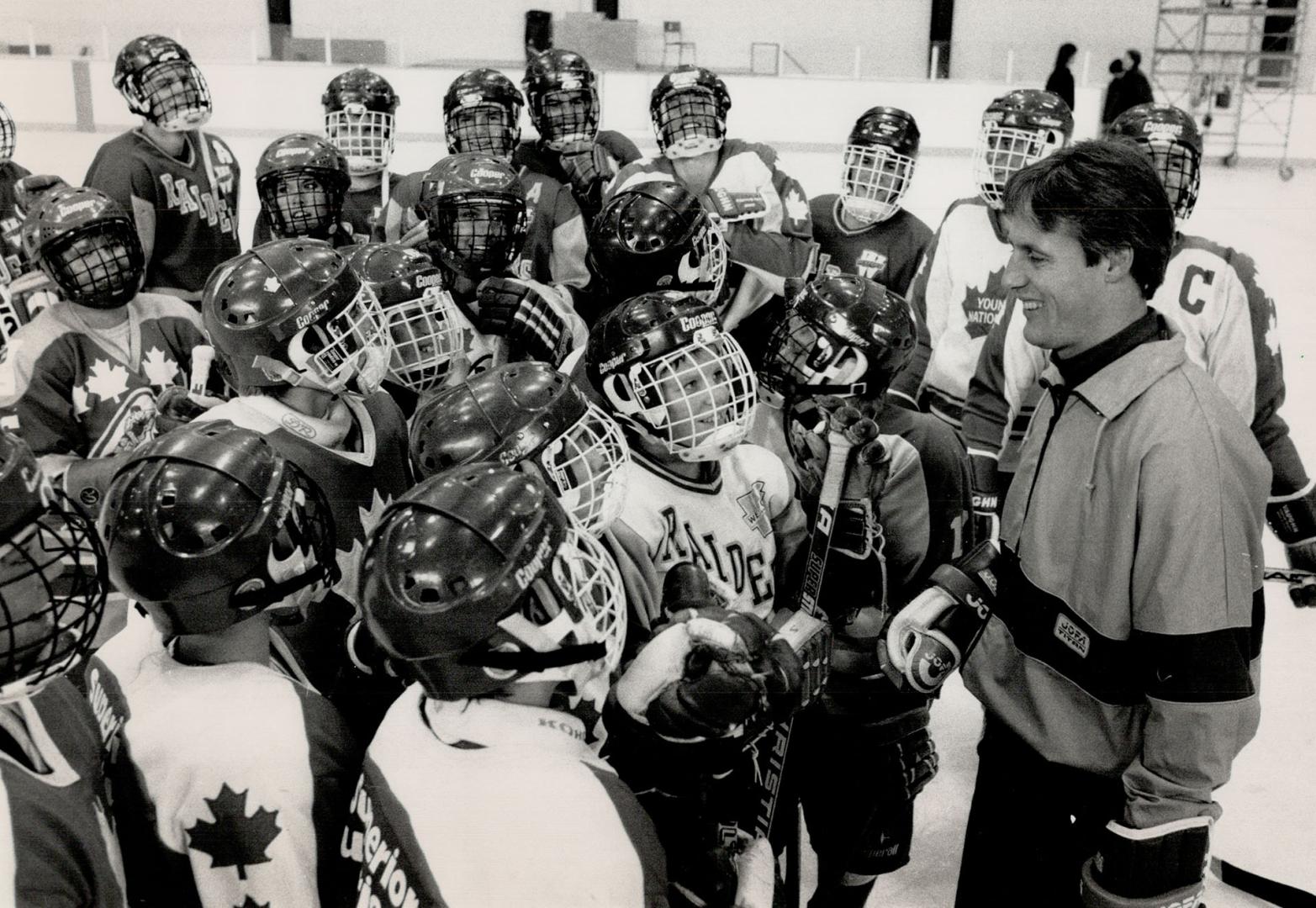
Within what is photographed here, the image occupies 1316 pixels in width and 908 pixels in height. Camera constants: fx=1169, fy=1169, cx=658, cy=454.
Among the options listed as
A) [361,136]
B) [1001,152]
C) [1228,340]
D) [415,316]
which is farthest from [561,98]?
[1228,340]

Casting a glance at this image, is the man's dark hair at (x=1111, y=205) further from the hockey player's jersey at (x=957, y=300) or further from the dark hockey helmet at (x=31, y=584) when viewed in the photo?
the hockey player's jersey at (x=957, y=300)

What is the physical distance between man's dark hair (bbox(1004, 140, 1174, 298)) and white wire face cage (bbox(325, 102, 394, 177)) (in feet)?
10.7

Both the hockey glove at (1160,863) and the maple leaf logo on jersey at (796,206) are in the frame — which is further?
the maple leaf logo on jersey at (796,206)

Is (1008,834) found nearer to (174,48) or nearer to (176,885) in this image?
(176,885)

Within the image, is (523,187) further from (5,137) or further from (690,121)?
(5,137)

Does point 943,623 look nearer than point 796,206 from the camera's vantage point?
Yes

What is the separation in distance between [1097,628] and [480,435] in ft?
3.19

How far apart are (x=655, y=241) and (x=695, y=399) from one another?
0.81 metres

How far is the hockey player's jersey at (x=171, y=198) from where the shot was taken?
13.2 ft

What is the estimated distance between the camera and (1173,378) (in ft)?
5.26

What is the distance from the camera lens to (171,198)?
4.09 meters

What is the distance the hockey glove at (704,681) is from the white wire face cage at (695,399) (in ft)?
1.96

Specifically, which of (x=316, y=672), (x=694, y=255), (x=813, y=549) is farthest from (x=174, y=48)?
(x=813, y=549)

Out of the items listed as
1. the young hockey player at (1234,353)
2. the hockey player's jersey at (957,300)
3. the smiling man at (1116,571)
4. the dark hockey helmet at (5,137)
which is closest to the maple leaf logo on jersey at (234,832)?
the smiling man at (1116,571)
